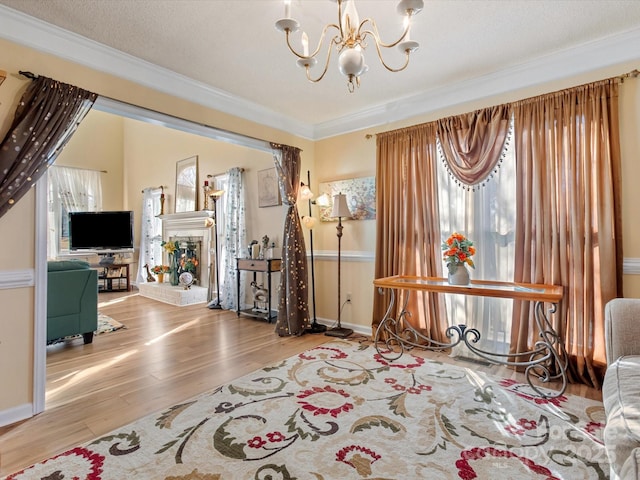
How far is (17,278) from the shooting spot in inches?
86.6

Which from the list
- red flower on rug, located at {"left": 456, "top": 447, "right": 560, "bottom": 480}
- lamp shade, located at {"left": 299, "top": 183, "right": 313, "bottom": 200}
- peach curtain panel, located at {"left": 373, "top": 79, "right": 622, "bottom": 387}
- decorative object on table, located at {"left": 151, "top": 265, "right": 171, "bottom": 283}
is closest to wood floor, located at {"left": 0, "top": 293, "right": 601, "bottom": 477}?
peach curtain panel, located at {"left": 373, "top": 79, "right": 622, "bottom": 387}

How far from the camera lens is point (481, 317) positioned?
322 centimetres

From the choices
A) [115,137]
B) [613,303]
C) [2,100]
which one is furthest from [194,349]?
[115,137]

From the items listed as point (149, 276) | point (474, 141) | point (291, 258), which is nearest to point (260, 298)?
point (291, 258)

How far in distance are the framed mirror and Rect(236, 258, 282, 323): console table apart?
2159 mm

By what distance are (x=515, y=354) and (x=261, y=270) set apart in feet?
10.3

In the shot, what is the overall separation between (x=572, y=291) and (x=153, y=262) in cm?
756

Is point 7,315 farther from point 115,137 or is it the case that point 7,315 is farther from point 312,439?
point 115,137

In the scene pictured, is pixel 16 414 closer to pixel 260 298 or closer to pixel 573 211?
pixel 260 298

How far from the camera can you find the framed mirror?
6371 mm

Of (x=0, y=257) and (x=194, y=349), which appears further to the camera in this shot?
(x=194, y=349)

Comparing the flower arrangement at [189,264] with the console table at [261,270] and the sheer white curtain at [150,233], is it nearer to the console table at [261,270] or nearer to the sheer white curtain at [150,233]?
the sheer white curtain at [150,233]

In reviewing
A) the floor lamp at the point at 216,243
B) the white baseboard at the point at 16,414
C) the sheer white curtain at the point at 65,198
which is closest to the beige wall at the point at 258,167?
the white baseboard at the point at 16,414

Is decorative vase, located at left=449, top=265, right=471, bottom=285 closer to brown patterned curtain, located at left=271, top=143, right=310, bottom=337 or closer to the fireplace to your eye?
brown patterned curtain, located at left=271, top=143, right=310, bottom=337
